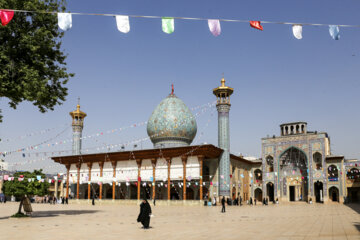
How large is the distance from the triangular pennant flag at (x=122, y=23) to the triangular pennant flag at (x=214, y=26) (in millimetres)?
2688

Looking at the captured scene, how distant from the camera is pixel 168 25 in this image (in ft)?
37.8

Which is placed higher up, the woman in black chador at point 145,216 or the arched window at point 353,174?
the arched window at point 353,174

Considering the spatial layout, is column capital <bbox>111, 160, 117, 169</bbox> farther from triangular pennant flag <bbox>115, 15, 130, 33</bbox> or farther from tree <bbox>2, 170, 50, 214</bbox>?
triangular pennant flag <bbox>115, 15, 130, 33</bbox>

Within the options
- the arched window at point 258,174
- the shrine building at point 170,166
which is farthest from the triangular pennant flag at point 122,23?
the arched window at point 258,174

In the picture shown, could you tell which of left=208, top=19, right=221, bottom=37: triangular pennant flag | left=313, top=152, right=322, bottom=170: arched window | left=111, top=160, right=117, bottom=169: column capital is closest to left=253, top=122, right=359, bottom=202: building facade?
left=313, top=152, right=322, bottom=170: arched window

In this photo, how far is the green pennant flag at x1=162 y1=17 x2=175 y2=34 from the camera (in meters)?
11.5

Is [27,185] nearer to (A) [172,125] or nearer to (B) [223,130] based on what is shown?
(A) [172,125]

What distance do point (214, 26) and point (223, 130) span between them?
27.1 m

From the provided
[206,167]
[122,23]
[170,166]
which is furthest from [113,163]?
[122,23]

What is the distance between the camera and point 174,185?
130 ft

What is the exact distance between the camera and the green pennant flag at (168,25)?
11.5m

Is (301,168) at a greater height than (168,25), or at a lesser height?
lesser

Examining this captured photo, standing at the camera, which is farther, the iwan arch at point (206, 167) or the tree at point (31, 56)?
the iwan arch at point (206, 167)

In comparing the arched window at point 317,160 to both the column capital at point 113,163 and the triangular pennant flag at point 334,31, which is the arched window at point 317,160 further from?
the triangular pennant flag at point 334,31
